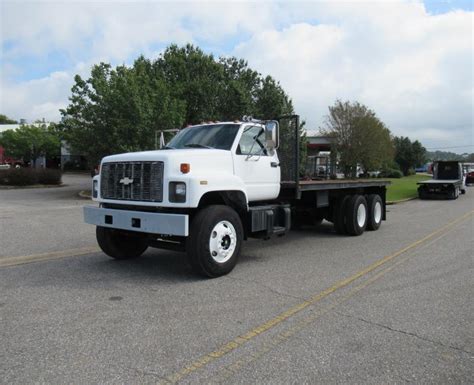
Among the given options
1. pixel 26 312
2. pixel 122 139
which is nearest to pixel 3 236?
pixel 26 312

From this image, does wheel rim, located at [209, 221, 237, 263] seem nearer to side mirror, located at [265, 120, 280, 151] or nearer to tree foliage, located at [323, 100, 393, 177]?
side mirror, located at [265, 120, 280, 151]

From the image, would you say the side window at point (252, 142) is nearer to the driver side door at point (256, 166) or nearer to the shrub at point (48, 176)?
the driver side door at point (256, 166)

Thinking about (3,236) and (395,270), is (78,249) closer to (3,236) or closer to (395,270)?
(3,236)

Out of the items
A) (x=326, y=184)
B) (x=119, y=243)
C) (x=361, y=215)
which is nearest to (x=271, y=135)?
(x=326, y=184)

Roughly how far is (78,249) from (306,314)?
5433mm

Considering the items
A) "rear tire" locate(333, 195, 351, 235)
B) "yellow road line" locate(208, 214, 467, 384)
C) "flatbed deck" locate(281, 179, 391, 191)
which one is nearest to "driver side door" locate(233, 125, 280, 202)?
Result: "flatbed deck" locate(281, 179, 391, 191)

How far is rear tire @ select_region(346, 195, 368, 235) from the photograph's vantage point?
1105 centimetres

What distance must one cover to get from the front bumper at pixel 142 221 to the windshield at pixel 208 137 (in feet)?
5.66

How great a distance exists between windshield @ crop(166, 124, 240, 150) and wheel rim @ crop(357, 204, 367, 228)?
16.3 feet

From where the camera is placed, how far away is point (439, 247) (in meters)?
9.45

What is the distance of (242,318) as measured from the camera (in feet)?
16.3

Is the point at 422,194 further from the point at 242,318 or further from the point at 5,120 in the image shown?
the point at 5,120

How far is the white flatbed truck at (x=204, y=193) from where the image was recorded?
6359 millimetres

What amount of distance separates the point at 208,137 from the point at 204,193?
1619 mm
